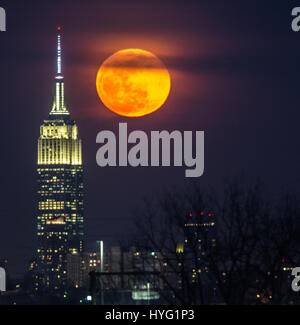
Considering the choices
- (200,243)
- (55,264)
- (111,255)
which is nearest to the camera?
(200,243)

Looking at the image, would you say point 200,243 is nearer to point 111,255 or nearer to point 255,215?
point 255,215

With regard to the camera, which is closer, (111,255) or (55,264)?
(111,255)

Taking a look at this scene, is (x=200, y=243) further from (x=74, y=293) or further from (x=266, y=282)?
(x=74, y=293)

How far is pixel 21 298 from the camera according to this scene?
308ft

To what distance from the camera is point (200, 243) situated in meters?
41.7

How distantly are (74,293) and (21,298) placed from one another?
6.05 m
